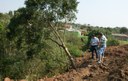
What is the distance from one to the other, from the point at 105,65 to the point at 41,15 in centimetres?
564

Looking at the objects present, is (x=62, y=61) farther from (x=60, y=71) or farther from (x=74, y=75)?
(x=74, y=75)

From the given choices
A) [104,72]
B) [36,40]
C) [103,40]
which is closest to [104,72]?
[104,72]

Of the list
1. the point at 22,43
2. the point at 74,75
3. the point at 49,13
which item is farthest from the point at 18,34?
the point at 74,75

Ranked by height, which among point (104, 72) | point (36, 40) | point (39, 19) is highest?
point (39, 19)

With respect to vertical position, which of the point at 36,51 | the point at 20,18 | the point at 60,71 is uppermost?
the point at 20,18

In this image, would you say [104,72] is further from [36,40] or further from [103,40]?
[36,40]

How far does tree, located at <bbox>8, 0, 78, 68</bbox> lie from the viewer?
21.0m

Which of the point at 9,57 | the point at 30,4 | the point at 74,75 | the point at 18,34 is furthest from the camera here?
the point at 9,57

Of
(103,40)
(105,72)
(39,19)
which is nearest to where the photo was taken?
(105,72)

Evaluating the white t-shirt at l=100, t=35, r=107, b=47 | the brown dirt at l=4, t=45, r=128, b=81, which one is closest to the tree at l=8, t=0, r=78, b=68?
the brown dirt at l=4, t=45, r=128, b=81

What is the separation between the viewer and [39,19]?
21.3 metres

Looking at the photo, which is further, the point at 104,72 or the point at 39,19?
the point at 39,19

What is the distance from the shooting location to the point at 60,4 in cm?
2122

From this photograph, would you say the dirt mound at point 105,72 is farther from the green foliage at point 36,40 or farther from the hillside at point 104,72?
the green foliage at point 36,40
